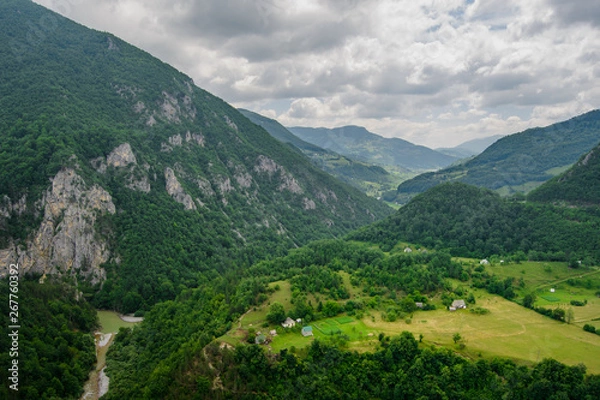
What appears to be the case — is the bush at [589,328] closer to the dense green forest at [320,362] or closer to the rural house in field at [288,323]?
the dense green forest at [320,362]

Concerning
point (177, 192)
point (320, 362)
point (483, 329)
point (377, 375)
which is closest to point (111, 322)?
point (177, 192)

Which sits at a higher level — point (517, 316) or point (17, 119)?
point (17, 119)

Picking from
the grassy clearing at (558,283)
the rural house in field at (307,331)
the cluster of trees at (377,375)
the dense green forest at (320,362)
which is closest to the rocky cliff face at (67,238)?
the dense green forest at (320,362)

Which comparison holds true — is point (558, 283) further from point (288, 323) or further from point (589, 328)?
point (288, 323)

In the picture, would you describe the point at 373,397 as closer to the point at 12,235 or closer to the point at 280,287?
the point at 280,287

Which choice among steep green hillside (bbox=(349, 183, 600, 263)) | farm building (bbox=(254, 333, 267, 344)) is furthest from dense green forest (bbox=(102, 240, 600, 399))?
steep green hillside (bbox=(349, 183, 600, 263))

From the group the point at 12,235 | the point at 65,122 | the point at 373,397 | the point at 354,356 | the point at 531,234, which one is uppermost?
the point at 65,122

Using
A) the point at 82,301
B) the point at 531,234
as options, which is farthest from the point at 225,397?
the point at 531,234
